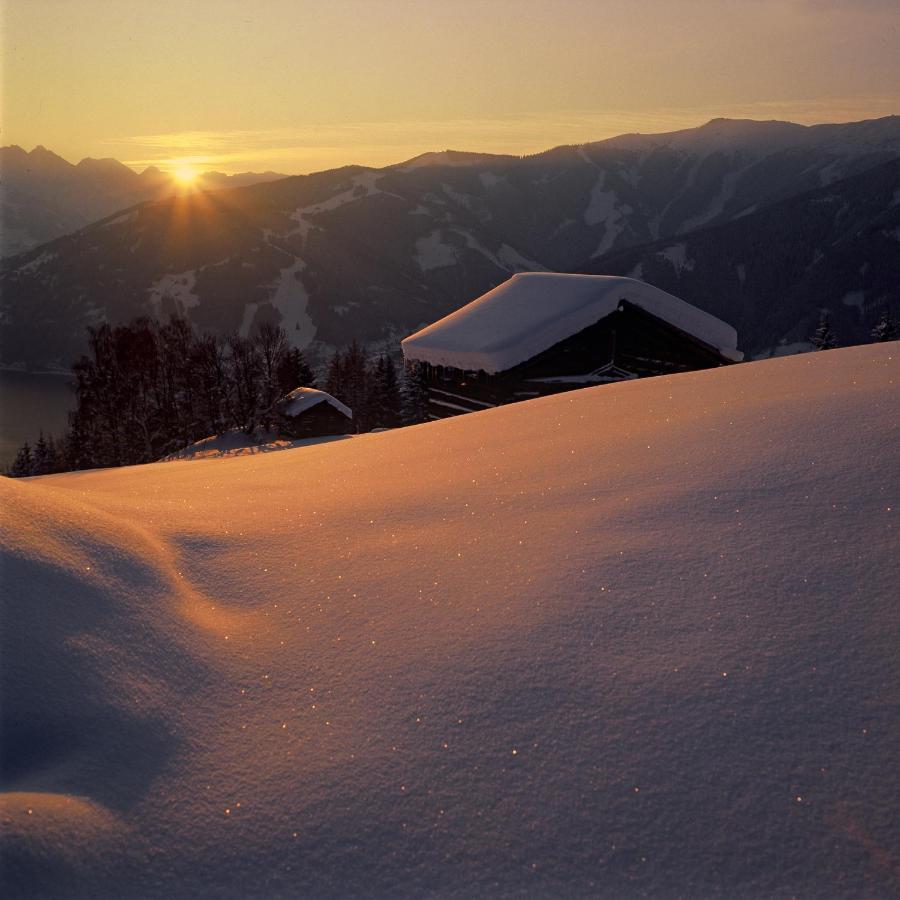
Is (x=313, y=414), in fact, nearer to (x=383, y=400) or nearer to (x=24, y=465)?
(x=383, y=400)

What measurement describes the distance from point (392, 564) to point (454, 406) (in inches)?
461

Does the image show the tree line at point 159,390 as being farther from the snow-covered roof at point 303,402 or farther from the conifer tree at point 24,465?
the conifer tree at point 24,465

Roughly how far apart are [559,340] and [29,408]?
76.4m

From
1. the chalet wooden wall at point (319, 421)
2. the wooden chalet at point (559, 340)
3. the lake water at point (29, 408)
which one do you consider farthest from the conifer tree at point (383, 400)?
the wooden chalet at point (559, 340)

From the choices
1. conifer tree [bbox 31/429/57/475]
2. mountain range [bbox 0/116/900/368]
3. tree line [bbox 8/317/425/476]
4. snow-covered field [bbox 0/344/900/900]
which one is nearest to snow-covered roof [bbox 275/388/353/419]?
tree line [bbox 8/317/425/476]

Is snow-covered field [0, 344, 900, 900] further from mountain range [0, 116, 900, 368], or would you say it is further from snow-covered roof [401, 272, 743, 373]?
mountain range [0, 116, 900, 368]

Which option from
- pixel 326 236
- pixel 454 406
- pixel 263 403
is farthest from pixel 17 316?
pixel 454 406

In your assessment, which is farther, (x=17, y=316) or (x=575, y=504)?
(x=17, y=316)

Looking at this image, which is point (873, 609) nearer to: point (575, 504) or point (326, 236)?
point (575, 504)

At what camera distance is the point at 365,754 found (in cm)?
208

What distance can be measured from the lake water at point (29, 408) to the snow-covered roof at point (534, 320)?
121 ft

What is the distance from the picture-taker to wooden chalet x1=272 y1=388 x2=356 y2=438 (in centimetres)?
2480

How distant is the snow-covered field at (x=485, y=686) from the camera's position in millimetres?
1773

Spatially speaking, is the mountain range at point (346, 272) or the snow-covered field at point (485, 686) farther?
the mountain range at point (346, 272)
